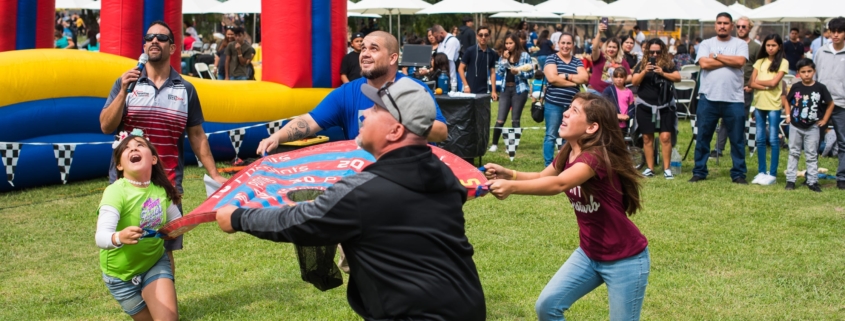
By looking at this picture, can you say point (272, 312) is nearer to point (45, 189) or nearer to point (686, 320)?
point (686, 320)

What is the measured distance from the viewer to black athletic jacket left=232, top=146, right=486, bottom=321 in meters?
3.02

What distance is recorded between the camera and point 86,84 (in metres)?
10.0

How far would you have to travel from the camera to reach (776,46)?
11555mm

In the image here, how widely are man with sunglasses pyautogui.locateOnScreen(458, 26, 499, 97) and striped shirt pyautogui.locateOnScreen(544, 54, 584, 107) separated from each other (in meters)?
2.65

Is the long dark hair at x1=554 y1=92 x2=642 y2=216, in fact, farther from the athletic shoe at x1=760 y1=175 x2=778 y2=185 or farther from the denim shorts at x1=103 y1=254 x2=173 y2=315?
the athletic shoe at x1=760 y1=175 x2=778 y2=185

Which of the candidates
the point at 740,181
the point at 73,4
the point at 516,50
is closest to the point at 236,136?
the point at 516,50

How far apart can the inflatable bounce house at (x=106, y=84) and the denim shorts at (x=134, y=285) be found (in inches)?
205

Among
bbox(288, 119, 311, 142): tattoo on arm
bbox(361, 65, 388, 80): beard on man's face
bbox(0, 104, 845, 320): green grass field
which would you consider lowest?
bbox(0, 104, 845, 320): green grass field

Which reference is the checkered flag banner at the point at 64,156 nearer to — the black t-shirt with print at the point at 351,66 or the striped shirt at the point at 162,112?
the black t-shirt with print at the point at 351,66

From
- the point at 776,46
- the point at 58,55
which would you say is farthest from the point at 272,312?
the point at 776,46

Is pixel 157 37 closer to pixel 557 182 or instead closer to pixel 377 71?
pixel 377 71

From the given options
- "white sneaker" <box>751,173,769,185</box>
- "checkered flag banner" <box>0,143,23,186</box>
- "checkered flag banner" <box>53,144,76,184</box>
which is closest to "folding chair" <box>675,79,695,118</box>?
"white sneaker" <box>751,173,769,185</box>

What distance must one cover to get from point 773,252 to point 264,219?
588 centimetres

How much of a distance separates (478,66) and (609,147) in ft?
33.0
